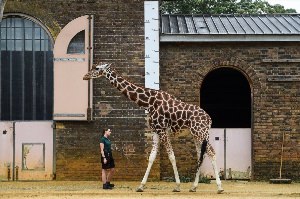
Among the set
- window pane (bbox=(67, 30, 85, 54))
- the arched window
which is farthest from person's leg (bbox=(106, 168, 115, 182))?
window pane (bbox=(67, 30, 85, 54))

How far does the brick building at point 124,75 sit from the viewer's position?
1783cm

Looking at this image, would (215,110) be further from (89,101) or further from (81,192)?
(81,192)

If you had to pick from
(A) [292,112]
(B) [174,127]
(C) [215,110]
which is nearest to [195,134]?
(B) [174,127]

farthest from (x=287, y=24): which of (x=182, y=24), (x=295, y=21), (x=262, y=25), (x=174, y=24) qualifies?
(x=174, y=24)

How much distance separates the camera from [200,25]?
19562 millimetres

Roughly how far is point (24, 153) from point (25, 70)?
6.96 ft

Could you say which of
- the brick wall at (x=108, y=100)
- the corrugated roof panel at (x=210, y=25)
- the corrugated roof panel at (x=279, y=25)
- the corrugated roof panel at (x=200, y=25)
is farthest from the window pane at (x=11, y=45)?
the corrugated roof panel at (x=279, y=25)

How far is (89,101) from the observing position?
1770cm

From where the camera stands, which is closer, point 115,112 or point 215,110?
point 115,112

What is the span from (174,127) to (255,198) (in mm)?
2796

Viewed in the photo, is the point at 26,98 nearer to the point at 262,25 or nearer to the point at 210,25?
the point at 210,25

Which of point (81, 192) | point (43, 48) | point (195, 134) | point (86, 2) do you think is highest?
point (86, 2)

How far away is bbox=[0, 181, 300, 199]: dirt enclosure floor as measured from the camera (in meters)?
Result: 14.7

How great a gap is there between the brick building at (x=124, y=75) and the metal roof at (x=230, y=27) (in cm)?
4
